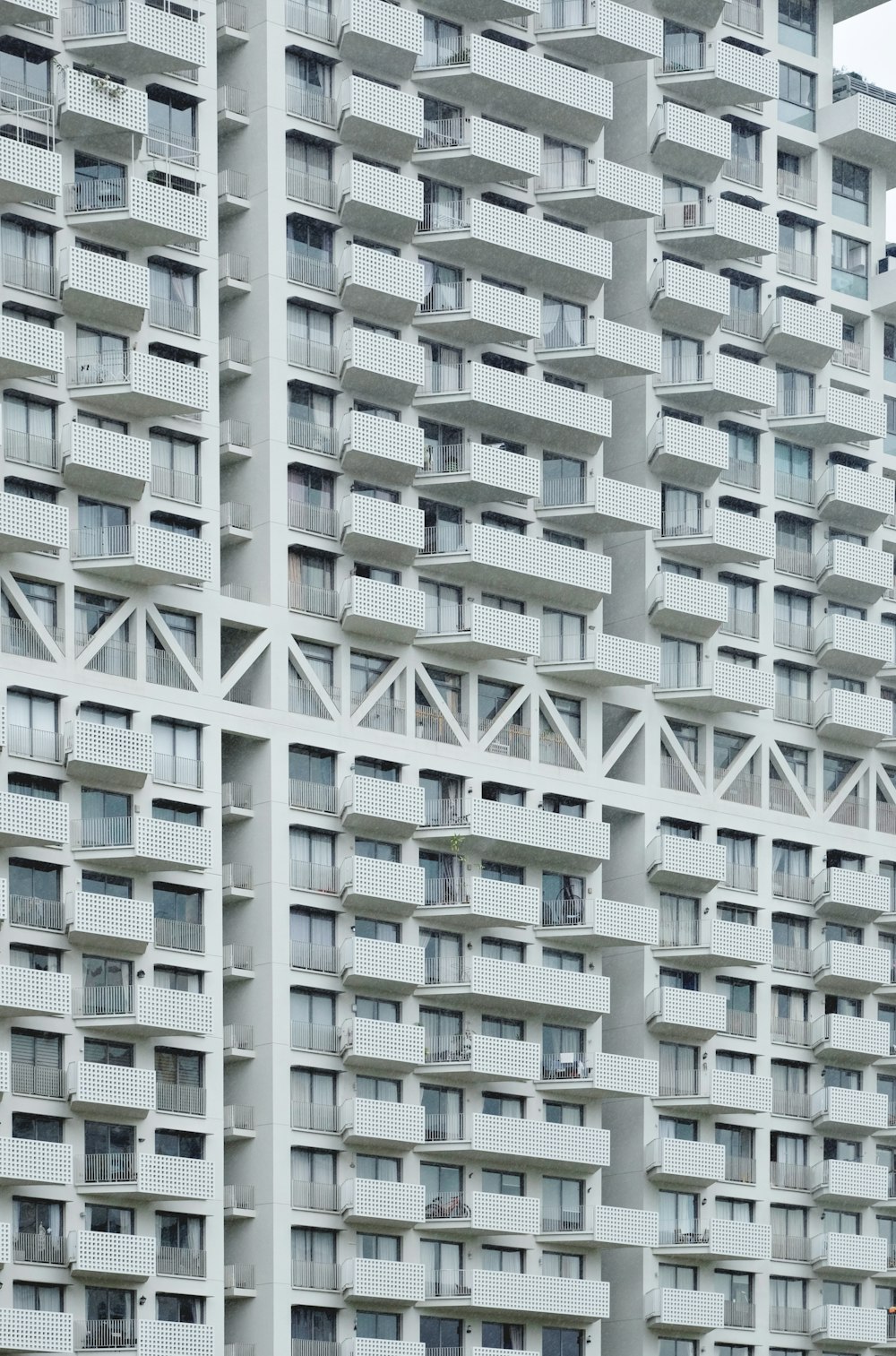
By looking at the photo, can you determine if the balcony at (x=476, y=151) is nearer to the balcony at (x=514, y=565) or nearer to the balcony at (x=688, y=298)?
the balcony at (x=688, y=298)

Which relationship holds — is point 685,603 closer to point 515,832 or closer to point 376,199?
point 515,832

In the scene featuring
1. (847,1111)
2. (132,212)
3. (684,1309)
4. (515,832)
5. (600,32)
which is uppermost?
(600,32)

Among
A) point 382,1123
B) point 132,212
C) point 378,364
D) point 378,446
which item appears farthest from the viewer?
point 378,364

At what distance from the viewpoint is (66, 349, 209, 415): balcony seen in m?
84.6

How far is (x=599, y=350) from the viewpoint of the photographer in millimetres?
95750

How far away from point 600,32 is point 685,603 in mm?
18288

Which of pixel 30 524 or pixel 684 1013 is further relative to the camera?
pixel 684 1013

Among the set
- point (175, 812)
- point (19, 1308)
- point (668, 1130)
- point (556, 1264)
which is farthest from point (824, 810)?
point (19, 1308)

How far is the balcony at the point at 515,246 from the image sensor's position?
93312mm

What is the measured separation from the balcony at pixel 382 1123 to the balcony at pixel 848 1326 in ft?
Answer: 56.2

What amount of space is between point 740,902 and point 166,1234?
24.7 meters

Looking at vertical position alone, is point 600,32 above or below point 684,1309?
above

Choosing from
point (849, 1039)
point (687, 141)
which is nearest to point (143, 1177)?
point (849, 1039)

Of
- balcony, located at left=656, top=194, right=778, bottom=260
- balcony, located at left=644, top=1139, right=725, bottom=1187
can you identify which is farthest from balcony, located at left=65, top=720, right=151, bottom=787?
balcony, located at left=656, top=194, right=778, bottom=260
